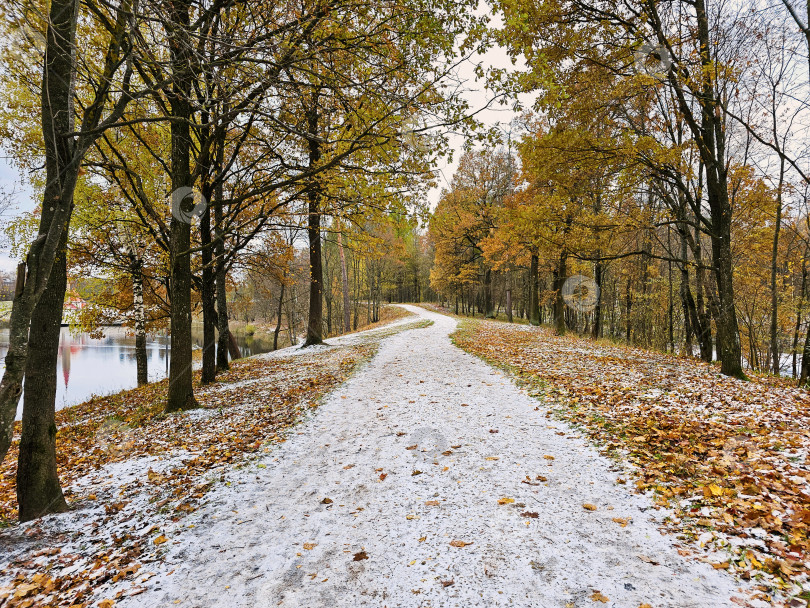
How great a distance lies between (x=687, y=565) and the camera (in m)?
2.76

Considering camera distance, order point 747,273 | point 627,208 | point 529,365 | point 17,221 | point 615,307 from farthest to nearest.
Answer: point 615,307, point 747,273, point 627,208, point 17,221, point 529,365

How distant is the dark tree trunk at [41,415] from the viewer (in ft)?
12.3

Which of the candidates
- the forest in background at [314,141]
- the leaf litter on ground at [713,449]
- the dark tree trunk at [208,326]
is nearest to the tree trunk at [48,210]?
the forest in background at [314,141]

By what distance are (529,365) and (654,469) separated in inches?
222

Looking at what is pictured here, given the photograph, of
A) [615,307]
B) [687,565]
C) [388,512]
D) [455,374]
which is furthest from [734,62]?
[615,307]

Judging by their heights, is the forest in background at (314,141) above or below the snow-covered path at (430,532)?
above

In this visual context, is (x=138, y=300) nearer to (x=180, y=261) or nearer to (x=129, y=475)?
(x=180, y=261)

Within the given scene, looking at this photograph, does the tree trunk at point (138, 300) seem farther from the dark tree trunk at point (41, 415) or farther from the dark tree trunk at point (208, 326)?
the dark tree trunk at point (41, 415)

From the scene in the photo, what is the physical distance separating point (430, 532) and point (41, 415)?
4207 millimetres

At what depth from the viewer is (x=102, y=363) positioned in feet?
87.0

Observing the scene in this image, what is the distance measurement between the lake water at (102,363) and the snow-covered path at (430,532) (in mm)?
11810

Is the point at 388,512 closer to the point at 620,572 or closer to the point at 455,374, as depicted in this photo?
the point at 620,572

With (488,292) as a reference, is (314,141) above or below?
above

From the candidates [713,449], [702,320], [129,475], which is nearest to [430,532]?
[713,449]
